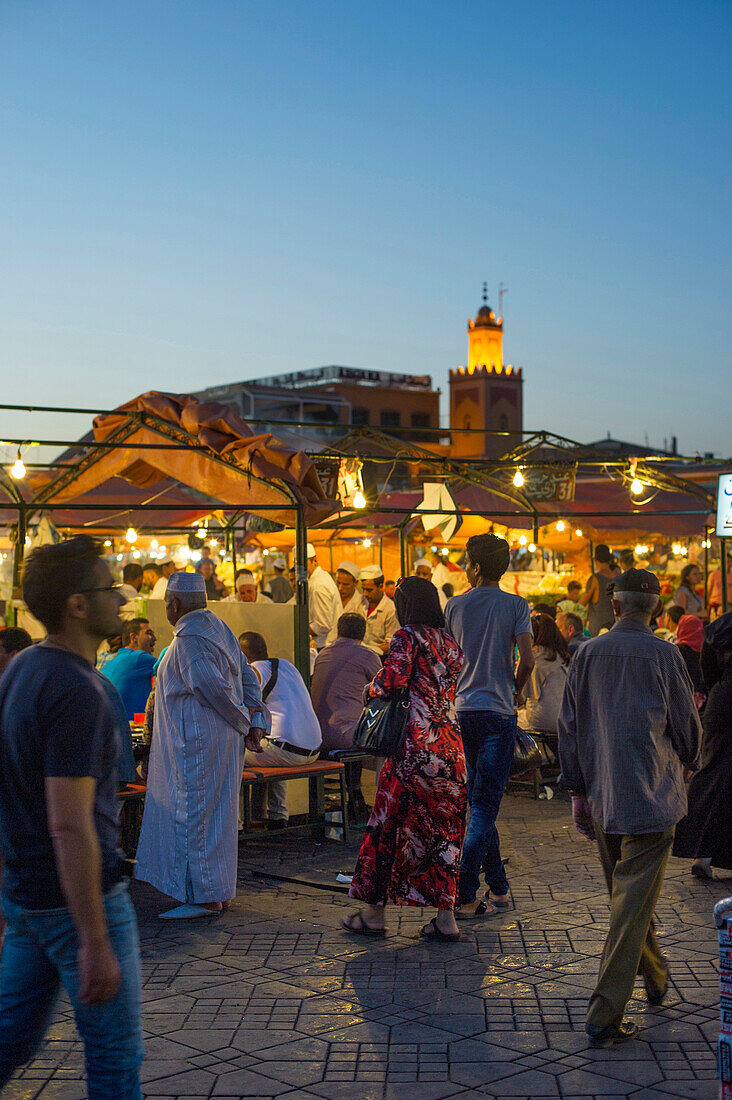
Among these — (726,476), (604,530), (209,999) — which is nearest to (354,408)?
(604,530)

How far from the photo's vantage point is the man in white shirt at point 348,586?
12.5 meters

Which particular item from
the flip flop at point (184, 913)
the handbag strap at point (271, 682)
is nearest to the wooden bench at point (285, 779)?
the handbag strap at point (271, 682)

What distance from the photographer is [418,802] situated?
6062 mm

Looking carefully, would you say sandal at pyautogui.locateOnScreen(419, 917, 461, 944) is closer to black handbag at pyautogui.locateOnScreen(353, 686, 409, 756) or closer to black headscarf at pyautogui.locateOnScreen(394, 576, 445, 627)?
black handbag at pyautogui.locateOnScreen(353, 686, 409, 756)

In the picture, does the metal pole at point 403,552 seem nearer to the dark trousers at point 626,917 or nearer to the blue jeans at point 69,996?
the dark trousers at point 626,917

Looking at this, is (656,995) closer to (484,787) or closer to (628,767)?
(628,767)

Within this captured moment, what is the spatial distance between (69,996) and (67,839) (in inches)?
15.3

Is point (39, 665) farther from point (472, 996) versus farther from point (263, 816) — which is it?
point (263, 816)

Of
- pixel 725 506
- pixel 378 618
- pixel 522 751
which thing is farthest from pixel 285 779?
pixel 378 618

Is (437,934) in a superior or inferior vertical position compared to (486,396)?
inferior

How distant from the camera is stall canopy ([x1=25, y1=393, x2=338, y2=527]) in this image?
891cm

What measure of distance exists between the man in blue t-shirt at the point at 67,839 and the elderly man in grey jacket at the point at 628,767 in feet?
7.38

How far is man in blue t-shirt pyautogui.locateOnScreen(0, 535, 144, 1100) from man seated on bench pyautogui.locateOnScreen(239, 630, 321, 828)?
5.14 m

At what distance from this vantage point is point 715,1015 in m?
4.80
